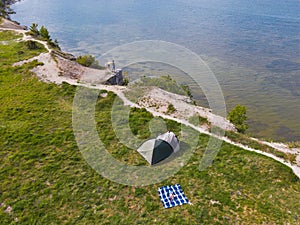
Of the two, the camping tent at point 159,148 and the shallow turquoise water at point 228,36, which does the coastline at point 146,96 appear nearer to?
the camping tent at point 159,148

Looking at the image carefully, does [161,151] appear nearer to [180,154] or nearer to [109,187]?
[180,154]

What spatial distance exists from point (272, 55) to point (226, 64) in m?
19.2

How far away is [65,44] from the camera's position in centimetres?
9644

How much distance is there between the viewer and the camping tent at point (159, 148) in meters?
24.3

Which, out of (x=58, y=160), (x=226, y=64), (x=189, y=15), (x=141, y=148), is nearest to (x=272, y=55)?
A: (x=226, y=64)

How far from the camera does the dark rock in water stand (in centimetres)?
7638

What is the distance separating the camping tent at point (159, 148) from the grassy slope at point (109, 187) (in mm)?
1002

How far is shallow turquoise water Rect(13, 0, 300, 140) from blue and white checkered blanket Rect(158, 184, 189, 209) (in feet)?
105

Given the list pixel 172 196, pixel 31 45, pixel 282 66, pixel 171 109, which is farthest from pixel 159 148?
pixel 282 66

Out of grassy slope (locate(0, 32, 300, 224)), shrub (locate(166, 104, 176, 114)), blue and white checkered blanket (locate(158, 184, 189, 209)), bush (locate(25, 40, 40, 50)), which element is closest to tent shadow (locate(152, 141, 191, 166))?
grassy slope (locate(0, 32, 300, 224))

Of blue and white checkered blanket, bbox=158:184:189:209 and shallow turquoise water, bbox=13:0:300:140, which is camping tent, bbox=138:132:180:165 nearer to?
blue and white checkered blanket, bbox=158:184:189:209

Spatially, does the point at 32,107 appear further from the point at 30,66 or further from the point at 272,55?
the point at 272,55

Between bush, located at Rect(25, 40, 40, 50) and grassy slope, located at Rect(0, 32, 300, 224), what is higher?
bush, located at Rect(25, 40, 40, 50)

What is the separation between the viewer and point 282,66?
7888 cm
